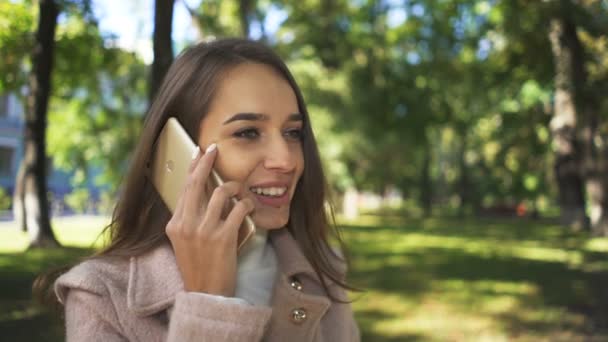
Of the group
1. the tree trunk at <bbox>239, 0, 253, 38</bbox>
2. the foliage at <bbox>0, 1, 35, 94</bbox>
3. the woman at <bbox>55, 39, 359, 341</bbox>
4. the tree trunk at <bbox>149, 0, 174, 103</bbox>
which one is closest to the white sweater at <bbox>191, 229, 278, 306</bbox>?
the woman at <bbox>55, 39, 359, 341</bbox>

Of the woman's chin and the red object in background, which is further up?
→ the woman's chin

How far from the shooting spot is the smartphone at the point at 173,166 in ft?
5.12

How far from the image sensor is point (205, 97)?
172 centimetres

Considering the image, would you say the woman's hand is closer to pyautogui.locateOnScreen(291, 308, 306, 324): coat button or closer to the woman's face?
the woman's face

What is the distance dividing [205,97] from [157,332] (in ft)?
2.25

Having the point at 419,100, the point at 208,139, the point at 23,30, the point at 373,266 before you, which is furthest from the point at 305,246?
the point at 419,100

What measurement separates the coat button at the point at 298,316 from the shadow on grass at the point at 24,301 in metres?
1.86

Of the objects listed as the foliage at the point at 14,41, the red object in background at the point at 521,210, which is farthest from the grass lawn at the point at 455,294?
the red object in background at the point at 521,210

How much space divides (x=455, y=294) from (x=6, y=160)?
1021 centimetres

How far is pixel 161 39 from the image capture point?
14.5 feet

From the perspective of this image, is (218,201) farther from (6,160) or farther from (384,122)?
(384,122)

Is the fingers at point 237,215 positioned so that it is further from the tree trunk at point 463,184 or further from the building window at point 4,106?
the tree trunk at point 463,184

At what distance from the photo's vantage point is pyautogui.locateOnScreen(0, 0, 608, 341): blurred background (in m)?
6.75

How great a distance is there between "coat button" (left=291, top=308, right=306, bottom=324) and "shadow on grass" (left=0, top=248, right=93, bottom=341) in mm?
1862
